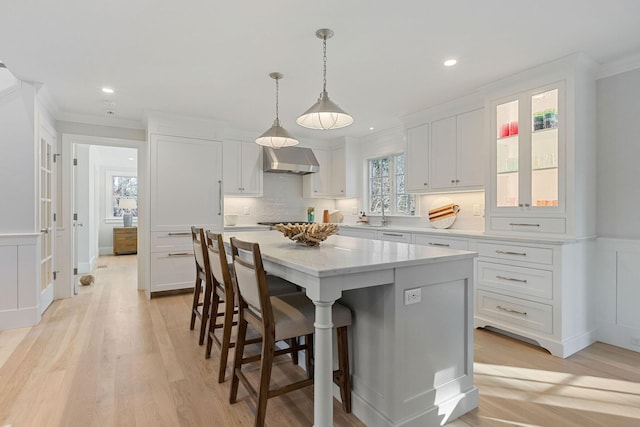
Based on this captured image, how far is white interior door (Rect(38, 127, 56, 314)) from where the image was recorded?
357cm

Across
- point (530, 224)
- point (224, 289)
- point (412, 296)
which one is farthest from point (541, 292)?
point (224, 289)

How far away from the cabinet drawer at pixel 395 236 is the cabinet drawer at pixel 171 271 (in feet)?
8.53

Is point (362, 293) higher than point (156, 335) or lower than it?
higher

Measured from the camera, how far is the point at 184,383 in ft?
7.07

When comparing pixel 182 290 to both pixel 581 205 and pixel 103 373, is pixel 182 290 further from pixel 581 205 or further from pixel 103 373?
pixel 581 205

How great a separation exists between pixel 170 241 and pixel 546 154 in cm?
430

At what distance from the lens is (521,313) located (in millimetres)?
2850

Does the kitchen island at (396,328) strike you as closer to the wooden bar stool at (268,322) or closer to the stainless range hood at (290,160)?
the wooden bar stool at (268,322)

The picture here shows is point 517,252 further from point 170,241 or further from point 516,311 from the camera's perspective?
point 170,241

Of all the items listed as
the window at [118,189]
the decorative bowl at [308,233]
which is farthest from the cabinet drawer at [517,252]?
the window at [118,189]

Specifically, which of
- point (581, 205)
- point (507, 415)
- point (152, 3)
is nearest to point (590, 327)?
point (581, 205)

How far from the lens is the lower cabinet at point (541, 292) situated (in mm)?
2617

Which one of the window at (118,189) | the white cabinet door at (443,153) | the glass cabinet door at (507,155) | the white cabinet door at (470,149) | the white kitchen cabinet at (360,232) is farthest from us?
the window at (118,189)

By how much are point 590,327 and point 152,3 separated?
4.13 m
